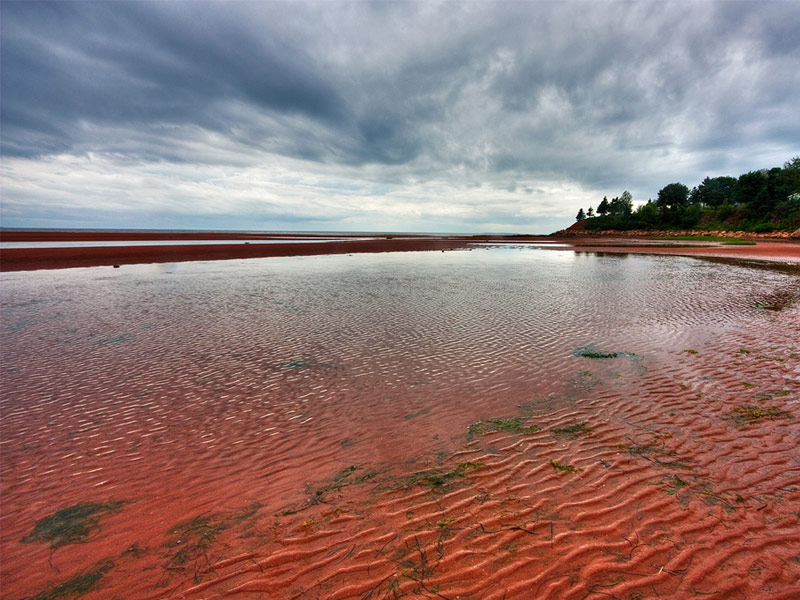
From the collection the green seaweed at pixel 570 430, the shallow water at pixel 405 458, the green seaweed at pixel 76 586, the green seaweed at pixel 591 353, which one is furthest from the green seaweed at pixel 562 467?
the green seaweed at pixel 76 586

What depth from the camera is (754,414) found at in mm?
6207

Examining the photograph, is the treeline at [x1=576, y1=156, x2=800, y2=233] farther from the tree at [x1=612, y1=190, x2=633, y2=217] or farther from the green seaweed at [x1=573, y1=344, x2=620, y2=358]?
the green seaweed at [x1=573, y1=344, x2=620, y2=358]

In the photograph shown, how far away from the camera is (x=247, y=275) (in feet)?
83.0

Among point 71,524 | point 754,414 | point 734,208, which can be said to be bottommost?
point 71,524

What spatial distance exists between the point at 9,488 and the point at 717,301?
2358 centimetres

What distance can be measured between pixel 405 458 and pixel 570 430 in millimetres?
2971

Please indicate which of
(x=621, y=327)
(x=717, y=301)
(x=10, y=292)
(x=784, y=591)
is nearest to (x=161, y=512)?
(x=784, y=591)

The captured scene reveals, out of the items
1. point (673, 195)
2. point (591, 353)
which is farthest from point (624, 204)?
point (591, 353)

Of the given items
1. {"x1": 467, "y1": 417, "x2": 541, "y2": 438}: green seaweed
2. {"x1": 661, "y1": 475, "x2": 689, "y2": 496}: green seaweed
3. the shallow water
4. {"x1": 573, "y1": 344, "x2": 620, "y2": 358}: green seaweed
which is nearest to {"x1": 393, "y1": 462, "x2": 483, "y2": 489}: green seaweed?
the shallow water

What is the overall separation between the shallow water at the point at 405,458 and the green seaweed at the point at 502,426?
5 centimetres

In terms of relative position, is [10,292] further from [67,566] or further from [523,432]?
[523,432]

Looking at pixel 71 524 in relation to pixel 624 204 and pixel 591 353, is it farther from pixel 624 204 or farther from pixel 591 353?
pixel 624 204

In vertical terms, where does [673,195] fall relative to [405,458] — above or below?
above

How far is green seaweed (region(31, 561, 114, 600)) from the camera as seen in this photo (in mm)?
3291
